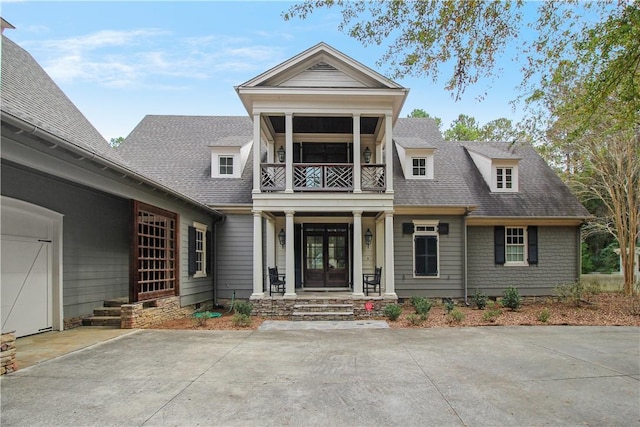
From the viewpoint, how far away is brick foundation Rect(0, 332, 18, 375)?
4.96 metres

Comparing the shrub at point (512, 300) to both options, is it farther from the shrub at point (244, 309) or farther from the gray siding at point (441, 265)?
the shrub at point (244, 309)

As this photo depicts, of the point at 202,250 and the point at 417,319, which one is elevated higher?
the point at 202,250

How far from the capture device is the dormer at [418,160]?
514 inches

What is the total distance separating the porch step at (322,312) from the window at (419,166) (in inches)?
214

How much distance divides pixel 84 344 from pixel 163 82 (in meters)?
13.2

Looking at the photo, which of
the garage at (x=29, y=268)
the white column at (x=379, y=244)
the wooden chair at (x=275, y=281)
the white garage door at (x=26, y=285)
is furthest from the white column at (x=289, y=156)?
the white garage door at (x=26, y=285)

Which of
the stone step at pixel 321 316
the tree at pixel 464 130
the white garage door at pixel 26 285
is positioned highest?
the tree at pixel 464 130

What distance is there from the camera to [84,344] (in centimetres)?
676

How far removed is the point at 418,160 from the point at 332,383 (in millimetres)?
9772

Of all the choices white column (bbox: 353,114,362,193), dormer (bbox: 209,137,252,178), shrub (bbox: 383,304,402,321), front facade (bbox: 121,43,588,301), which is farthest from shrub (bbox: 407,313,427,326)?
dormer (bbox: 209,137,252,178)

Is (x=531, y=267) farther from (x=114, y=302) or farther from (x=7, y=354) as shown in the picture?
(x=7, y=354)

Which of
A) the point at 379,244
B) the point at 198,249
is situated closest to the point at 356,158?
the point at 379,244

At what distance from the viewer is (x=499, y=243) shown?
1300cm

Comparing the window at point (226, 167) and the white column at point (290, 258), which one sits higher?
the window at point (226, 167)
